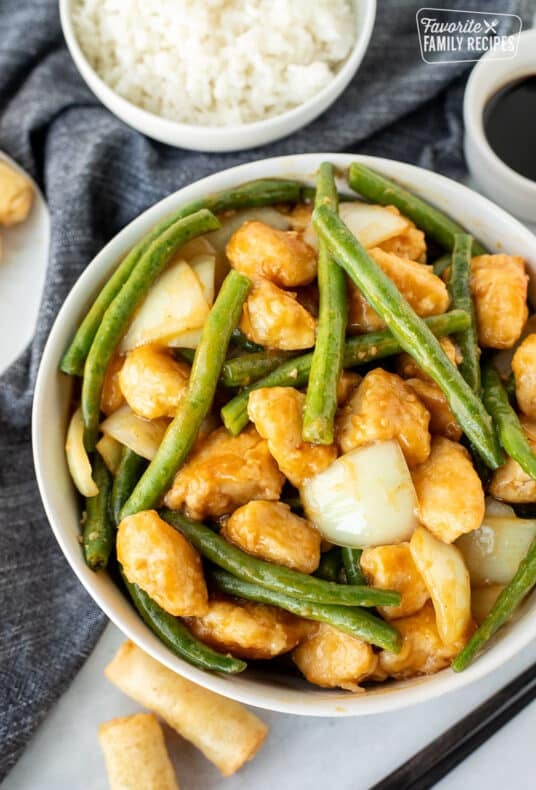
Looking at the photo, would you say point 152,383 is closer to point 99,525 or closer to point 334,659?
point 99,525

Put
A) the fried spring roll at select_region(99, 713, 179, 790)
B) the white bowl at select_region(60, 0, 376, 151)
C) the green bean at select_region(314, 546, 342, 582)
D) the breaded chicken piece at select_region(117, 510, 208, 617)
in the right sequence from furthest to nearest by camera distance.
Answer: the white bowl at select_region(60, 0, 376, 151)
the fried spring roll at select_region(99, 713, 179, 790)
the green bean at select_region(314, 546, 342, 582)
the breaded chicken piece at select_region(117, 510, 208, 617)

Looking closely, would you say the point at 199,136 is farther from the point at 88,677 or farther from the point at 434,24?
the point at 88,677

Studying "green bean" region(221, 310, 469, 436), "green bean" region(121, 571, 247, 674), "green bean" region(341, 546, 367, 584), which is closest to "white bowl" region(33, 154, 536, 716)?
"green bean" region(121, 571, 247, 674)

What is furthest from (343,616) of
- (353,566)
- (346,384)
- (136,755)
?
(136,755)

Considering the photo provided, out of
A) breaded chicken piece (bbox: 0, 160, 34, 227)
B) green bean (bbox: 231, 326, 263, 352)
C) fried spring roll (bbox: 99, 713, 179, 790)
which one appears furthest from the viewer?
breaded chicken piece (bbox: 0, 160, 34, 227)

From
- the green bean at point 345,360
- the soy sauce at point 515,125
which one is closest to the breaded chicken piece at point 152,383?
the green bean at point 345,360

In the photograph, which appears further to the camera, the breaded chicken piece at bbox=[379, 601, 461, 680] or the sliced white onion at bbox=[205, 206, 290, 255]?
the sliced white onion at bbox=[205, 206, 290, 255]

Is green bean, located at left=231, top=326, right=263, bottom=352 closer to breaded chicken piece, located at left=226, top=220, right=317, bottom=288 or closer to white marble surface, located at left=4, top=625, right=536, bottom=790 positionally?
breaded chicken piece, located at left=226, top=220, right=317, bottom=288
